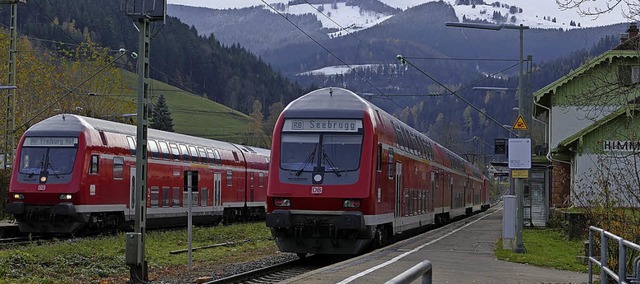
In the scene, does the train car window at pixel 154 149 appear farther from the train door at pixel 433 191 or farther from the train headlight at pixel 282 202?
the train headlight at pixel 282 202

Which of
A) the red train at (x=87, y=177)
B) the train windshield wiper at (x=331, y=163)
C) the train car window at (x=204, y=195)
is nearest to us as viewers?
the train windshield wiper at (x=331, y=163)

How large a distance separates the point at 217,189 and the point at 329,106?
17951 mm

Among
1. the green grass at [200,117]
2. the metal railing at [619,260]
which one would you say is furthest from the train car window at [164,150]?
the green grass at [200,117]

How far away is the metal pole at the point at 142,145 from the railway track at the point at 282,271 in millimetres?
1484

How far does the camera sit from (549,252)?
25.2 metres

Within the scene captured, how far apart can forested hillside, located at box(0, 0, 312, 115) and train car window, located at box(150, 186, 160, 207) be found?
11671 centimetres

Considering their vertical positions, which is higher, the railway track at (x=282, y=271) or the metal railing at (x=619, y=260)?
the metal railing at (x=619, y=260)

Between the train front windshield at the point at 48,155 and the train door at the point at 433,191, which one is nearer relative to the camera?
the train front windshield at the point at 48,155

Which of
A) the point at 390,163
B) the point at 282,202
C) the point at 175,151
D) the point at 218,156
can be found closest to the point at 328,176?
the point at 282,202

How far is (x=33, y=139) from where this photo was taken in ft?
89.4

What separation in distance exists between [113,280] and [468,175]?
3684 centimetres

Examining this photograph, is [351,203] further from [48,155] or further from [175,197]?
[175,197]

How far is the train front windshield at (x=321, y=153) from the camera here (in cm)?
2014

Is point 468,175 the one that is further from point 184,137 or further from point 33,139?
point 33,139
